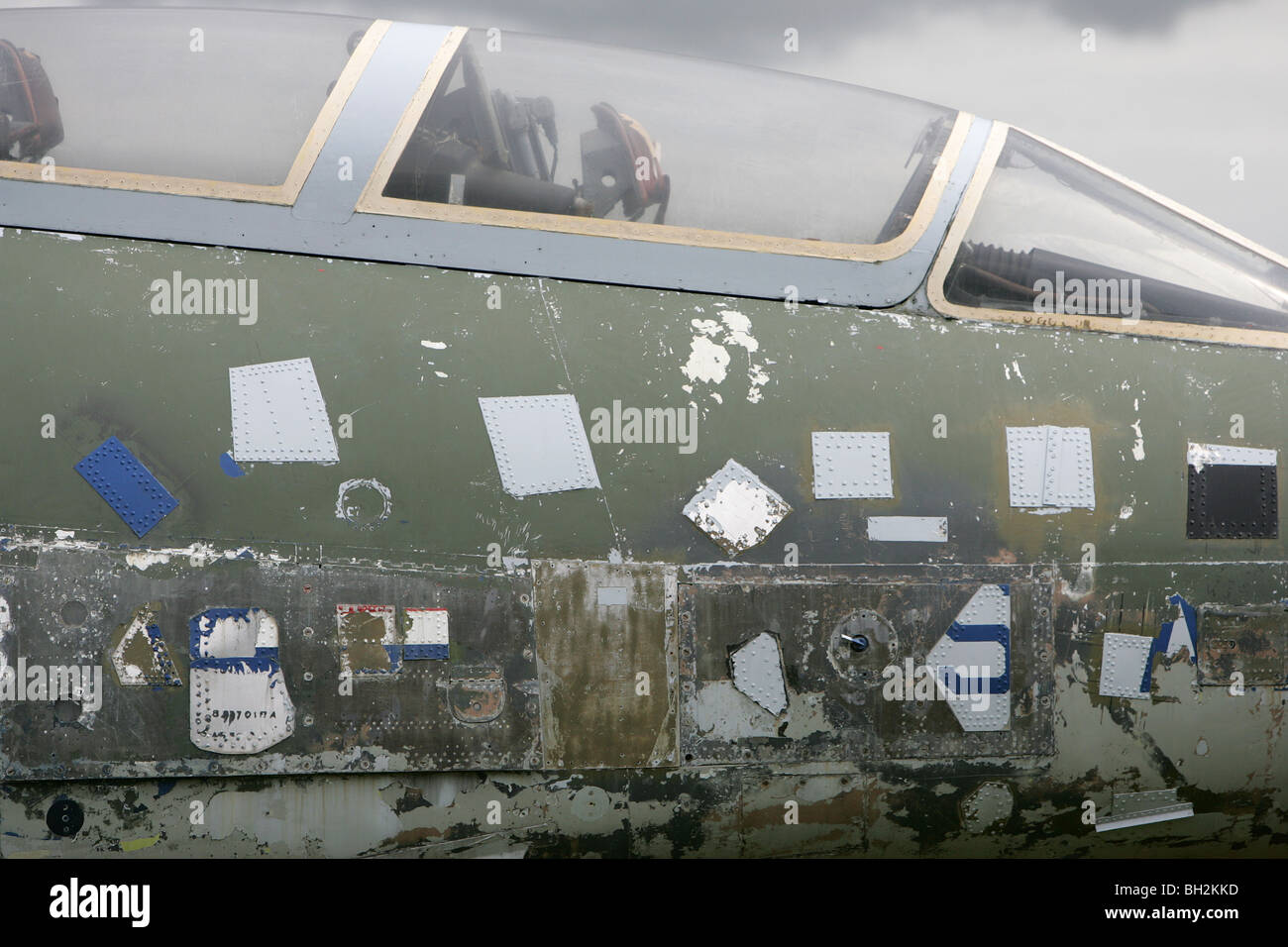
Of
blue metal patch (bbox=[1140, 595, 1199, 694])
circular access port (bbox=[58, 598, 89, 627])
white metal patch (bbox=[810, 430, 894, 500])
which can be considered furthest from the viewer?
blue metal patch (bbox=[1140, 595, 1199, 694])

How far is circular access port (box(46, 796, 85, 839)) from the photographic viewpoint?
11.7 ft

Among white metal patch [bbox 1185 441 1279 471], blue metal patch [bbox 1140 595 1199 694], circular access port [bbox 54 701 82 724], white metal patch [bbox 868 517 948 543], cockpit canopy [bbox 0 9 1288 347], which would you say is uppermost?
cockpit canopy [bbox 0 9 1288 347]

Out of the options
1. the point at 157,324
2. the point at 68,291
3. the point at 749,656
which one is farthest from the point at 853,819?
the point at 68,291

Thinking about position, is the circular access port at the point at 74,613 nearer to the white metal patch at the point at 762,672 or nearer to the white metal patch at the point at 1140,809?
the white metal patch at the point at 762,672

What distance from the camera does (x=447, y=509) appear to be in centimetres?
362

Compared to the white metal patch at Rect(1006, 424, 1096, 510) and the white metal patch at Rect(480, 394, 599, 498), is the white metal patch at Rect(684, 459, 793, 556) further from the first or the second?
the white metal patch at Rect(1006, 424, 1096, 510)

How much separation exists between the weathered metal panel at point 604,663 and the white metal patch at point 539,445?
275 millimetres

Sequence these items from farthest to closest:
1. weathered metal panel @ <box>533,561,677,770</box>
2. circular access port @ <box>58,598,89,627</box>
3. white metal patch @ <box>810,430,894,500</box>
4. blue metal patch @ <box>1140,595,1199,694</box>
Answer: blue metal patch @ <box>1140,595,1199,694</box>
white metal patch @ <box>810,430,894,500</box>
weathered metal panel @ <box>533,561,677,770</box>
circular access port @ <box>58,598,89,627</box>

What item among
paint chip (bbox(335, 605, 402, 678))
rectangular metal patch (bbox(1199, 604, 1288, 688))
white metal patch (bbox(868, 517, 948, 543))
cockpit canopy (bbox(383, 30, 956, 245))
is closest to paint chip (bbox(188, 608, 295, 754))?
paint chip (bbox(335, 605, 402, 678))

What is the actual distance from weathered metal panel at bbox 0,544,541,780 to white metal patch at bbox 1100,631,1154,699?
2010 millimetres

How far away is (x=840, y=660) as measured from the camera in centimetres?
375

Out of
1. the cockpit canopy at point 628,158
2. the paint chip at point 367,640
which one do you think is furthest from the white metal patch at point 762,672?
the cockpit canopy at point 628,158

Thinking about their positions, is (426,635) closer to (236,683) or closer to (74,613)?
(236,683)
